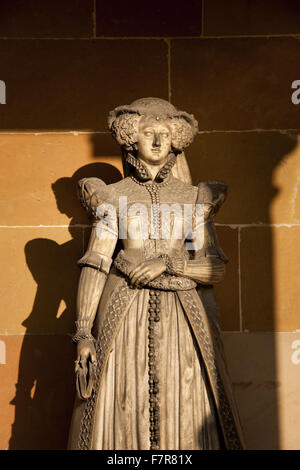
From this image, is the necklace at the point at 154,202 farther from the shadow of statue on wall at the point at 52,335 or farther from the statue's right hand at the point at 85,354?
the shadow of statue on wall at the point at 52,335

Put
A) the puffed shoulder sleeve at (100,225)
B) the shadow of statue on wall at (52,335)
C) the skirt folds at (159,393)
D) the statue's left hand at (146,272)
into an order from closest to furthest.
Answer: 1. the skirt folds at (159,393)
2. the statue's left hand at (146,272)
3. the puffed shoulder sleeve at (100,225)
4. the shadow of statue on wall at (52,335)

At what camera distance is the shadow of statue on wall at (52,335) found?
6805 mm

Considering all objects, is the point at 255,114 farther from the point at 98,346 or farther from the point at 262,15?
the point at 98,346

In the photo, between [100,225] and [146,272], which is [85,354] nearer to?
[146,272]

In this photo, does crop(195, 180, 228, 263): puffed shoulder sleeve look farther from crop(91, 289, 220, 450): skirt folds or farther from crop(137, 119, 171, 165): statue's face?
crop(91, 289, 220, 450): skirt folds

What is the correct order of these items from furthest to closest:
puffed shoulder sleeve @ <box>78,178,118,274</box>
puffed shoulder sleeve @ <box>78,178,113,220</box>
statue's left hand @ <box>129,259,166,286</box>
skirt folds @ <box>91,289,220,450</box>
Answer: puffed shoulder sleeve @ <box>78,178,113,220</box>
puffed shoulder sleeve @ <box>78,178,118,274</box>
statue's left hand @ <box>129,259,166,286</box>
skirt folds @ <box>91,289,220,450</box>

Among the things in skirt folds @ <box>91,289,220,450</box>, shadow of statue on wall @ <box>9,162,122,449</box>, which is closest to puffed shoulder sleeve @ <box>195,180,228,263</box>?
skirt folds @ <box>91,289,220,450</box>

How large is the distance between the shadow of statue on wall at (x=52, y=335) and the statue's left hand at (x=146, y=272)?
41.9 inches

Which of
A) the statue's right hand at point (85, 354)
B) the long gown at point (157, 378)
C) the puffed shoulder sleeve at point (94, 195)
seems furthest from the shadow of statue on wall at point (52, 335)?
the statue's right hand at point (85, 354)

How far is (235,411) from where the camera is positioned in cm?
589

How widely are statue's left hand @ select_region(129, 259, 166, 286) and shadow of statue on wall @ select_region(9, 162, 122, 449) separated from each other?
3.49ft

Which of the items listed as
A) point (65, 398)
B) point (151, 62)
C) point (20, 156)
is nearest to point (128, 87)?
point (151, 62)

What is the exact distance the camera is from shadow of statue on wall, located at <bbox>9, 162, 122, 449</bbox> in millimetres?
6805

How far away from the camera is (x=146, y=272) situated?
5.96 meters
